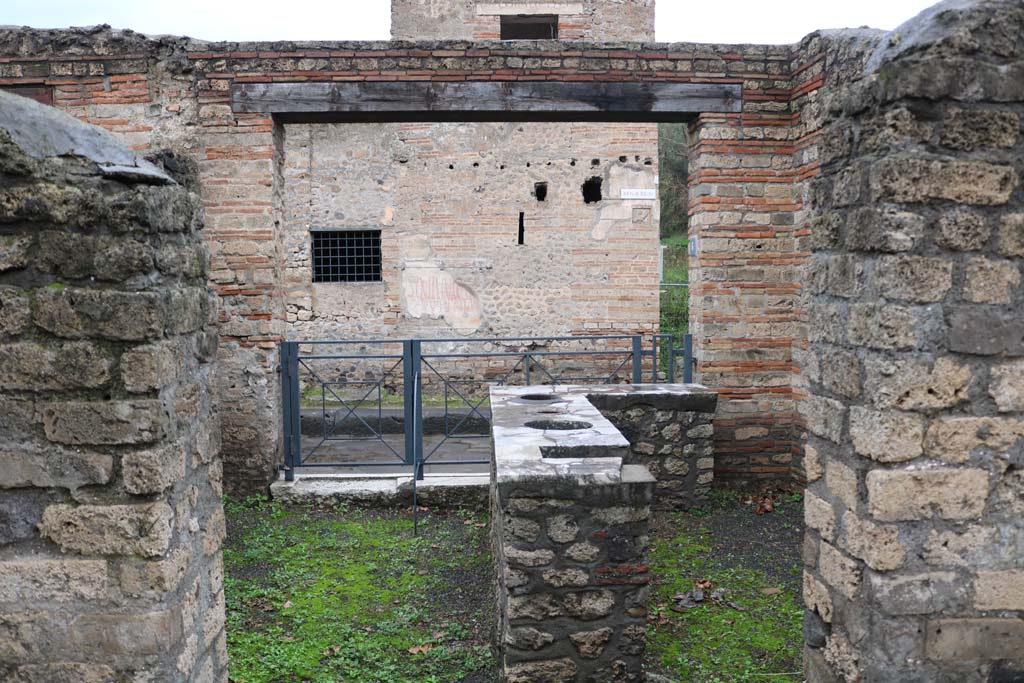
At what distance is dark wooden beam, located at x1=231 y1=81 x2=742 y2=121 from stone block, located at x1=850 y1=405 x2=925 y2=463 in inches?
201

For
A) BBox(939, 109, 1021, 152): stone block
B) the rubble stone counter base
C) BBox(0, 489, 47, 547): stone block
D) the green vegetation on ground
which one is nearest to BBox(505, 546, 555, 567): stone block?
the rubble stone counter base

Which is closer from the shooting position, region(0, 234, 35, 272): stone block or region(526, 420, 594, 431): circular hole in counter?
region(0, 234, 35, 272): stone block

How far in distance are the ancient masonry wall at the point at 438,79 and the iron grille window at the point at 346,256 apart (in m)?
4.98

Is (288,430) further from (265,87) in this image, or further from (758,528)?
(758,528)

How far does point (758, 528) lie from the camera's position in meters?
6.41

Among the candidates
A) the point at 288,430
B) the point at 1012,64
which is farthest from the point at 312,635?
the point at 1012,64

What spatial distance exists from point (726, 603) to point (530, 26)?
11.3 m

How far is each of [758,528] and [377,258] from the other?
790 centimetres

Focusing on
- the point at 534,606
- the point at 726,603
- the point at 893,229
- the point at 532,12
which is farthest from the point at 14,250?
the point at 532,12

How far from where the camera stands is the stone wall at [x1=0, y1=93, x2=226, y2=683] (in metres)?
2.50

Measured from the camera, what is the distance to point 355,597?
16.8 ft

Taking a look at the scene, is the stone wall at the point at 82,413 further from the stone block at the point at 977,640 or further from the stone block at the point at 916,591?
the stone block at the point at 977,640

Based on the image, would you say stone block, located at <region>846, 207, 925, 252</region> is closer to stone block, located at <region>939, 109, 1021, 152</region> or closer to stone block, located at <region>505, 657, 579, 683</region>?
stone block, located at <region>939, 109, 1021, 152</region>

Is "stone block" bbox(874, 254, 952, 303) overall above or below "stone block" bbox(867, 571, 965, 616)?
above
